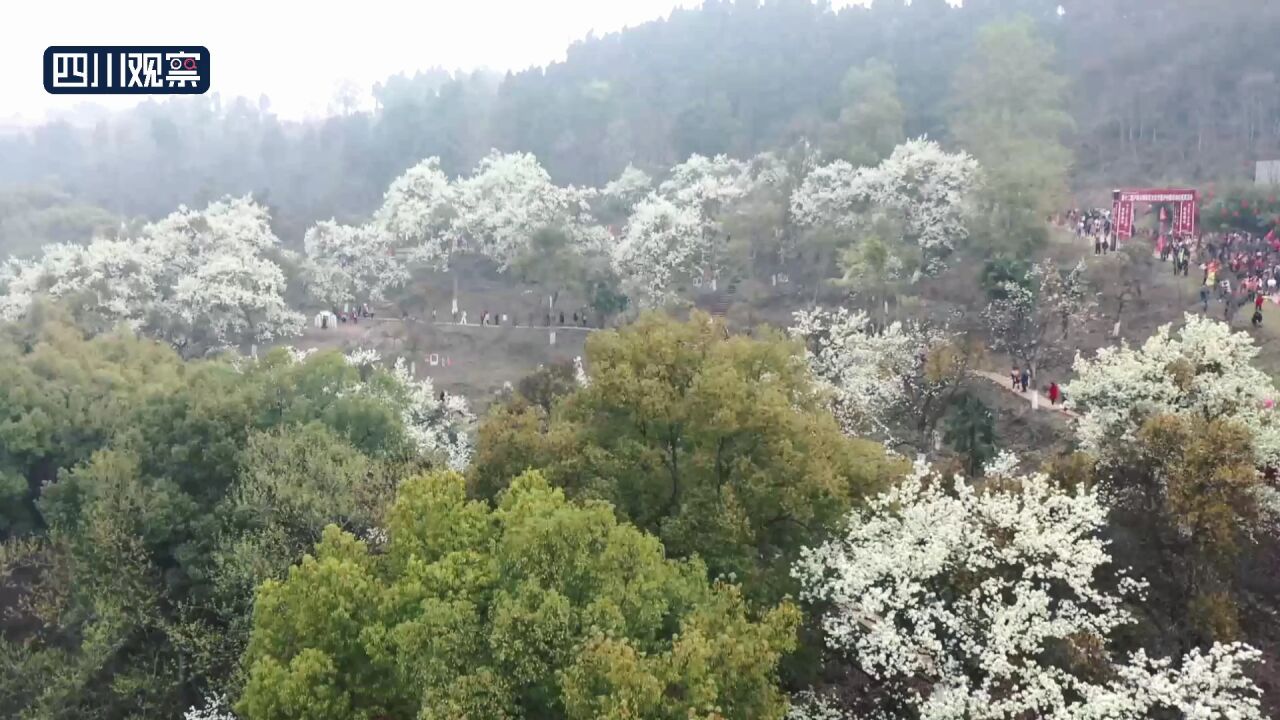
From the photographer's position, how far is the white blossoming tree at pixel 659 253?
47.8 m

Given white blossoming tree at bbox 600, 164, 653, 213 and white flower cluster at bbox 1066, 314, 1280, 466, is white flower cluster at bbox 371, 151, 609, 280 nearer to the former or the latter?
white blossoming tree at bbox 600, 164, 653, 213

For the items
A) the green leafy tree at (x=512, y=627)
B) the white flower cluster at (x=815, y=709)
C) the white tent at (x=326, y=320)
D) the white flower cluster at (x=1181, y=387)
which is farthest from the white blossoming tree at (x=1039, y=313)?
the white tent at (x=326, y=320)

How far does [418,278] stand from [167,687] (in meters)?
43.9

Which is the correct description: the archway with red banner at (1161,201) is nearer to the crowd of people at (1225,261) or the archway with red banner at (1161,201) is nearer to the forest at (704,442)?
the crowd of people at (1225,261)

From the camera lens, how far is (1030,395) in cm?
3238

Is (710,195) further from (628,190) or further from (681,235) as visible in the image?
(628,190)

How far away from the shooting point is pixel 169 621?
72.5ft

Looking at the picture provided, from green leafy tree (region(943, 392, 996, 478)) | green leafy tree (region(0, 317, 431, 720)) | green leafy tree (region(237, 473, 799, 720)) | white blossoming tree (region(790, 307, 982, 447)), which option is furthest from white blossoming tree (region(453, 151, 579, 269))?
green leafy tree (region(237, 473, 799, 720))

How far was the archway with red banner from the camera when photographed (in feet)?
129

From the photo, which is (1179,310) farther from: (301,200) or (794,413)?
(301,200)

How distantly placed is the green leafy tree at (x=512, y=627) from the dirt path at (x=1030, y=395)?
19949 millimetres

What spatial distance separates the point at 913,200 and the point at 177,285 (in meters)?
36.8

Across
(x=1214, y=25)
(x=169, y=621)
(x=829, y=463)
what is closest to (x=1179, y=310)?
(x=829, y=463)

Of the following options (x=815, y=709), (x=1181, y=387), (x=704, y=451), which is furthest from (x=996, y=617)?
(x=1181, y=387)
